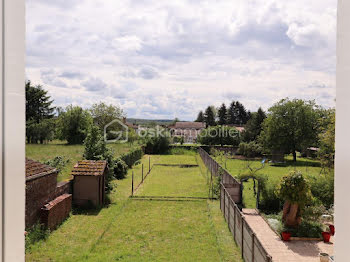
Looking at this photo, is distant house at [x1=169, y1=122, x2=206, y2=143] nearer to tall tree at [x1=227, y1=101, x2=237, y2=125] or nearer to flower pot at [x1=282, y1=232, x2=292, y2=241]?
tall tree at [x1=227, y1=101, x2=237, y2=125]

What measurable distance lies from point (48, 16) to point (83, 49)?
36cm

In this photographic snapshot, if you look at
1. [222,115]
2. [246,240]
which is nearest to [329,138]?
[246,240]

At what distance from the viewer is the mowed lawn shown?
4012 mm

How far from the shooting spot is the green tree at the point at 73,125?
65.4 feet

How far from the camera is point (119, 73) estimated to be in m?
2.24

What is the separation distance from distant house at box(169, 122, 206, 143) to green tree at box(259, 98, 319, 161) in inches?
875

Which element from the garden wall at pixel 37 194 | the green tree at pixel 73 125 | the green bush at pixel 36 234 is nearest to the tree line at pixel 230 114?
the green tree at pixel 73 125

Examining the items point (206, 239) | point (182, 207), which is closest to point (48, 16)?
point (206, 239)

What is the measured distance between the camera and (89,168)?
6.88 m

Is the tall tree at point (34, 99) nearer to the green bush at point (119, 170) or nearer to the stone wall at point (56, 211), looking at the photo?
the stone wall at point (56, 211)

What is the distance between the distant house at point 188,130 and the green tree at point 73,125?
23.1 metres

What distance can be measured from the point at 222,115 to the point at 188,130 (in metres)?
6.30

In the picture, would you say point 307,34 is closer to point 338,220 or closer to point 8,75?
point 338,220

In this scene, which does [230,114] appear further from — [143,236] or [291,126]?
[143,236]
